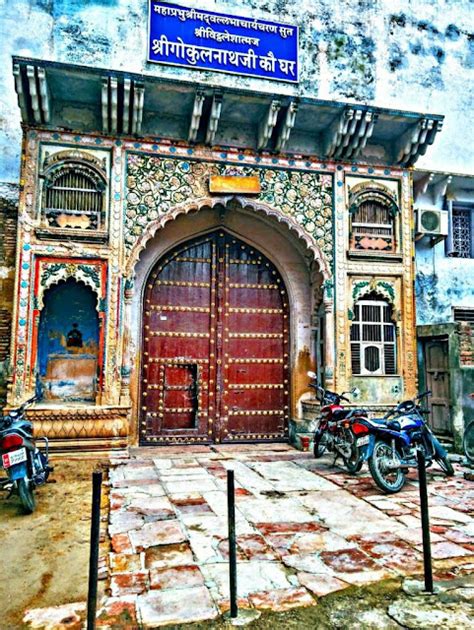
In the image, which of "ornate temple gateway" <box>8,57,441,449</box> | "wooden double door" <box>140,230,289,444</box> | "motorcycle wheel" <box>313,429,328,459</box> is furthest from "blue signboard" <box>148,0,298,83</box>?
"motorcycle wheel" <box>313,429,328,459</box>

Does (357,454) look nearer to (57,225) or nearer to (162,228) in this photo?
(162,228)

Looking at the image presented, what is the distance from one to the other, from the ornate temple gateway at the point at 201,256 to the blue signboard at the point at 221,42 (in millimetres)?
1169

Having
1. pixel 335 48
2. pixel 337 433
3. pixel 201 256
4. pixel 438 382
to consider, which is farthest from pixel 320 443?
pixel 335 48

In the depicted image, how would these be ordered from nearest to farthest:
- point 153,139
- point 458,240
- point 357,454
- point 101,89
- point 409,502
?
1. point 409,502
2. point 357,454
3. point 101,89
4. point 153,139
5. point 458,240

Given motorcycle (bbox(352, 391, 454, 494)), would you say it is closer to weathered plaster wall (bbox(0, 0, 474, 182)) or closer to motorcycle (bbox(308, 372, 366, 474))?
motorcycle (bbox(308, 372, 366, 474))

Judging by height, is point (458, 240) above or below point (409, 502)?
above

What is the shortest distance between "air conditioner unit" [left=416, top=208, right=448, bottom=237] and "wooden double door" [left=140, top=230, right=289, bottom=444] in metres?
2.72

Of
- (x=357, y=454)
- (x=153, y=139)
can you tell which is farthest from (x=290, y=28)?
(x=357, y=454)

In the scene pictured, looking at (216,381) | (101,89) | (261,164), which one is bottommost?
(216,381)

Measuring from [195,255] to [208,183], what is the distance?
131 cm

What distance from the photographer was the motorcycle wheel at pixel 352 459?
596 cm

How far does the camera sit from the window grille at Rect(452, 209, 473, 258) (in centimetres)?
995

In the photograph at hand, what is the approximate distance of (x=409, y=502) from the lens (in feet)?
16.5

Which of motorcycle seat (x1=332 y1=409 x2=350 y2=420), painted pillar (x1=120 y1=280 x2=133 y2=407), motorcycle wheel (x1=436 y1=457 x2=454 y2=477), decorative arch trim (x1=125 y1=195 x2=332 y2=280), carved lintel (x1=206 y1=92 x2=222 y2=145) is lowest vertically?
motorcycle wheel (x1=436 y1=457 x2=454 y2=477)
